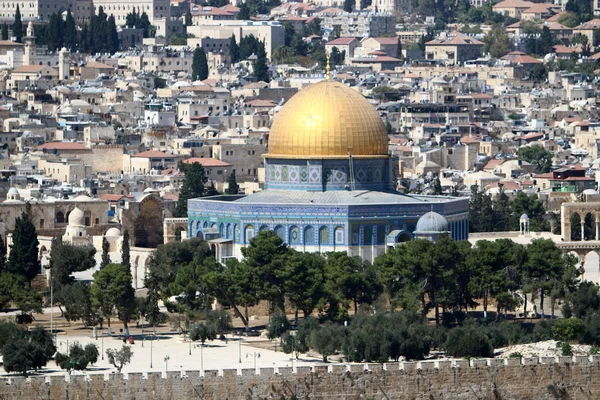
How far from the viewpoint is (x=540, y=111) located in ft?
431

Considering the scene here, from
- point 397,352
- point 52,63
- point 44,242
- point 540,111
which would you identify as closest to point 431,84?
point 540,111

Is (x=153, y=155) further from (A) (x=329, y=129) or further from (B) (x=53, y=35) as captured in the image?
(B) (x=53, y=35)

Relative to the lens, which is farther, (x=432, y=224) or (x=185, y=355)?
(x=432, y=224)

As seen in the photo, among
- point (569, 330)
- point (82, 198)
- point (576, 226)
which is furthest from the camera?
point (82, 198)

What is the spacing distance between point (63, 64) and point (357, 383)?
9404 centimetres

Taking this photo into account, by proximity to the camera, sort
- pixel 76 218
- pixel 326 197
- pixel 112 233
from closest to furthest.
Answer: pixel 326 197
pixel 112 233
pixel 76 218

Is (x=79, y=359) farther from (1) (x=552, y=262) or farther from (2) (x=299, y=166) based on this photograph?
(2) (x=299, y=166)

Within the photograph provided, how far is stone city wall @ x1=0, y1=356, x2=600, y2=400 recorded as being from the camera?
48.1 metres

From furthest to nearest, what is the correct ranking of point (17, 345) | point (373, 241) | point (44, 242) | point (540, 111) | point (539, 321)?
point (540, 111)
point (44, 242)
point (373, 241)
point (539, 321)
point (17, 345)

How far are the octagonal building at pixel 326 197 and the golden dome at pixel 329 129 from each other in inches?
1.0

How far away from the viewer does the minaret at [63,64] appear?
463ft

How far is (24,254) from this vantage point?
71438 millimetres

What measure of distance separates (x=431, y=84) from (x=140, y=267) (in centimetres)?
6249

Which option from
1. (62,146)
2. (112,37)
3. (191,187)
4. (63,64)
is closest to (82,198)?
(191,187)
